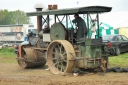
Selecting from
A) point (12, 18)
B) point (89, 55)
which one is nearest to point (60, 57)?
point (89, 55)

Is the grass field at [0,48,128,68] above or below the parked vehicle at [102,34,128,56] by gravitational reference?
below

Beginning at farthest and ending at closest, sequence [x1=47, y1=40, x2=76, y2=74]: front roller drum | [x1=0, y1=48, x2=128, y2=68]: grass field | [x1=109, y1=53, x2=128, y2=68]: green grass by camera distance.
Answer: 1. [x1=0, y1=48, x2=128, y2=68]: grass field
2. [x1=109, y1=53, x2=128, y2=68]: green grass
3. [x1=47, y1=40, x2=76, y2=74]: front roller drum

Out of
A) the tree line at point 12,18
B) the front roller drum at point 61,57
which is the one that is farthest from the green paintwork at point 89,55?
the tree line at point 12,18

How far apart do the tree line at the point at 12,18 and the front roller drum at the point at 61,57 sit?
191ft

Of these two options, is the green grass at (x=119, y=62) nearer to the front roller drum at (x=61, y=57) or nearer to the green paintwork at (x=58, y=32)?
the front roller drum at (x=61, y=57)

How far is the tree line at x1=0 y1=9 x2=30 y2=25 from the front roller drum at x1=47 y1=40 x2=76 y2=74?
58.4m

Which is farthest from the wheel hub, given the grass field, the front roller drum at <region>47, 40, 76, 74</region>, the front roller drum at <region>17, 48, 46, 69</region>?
the grass field

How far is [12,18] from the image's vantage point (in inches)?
2704

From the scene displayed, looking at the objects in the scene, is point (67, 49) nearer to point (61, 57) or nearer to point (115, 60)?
point (61, 57)

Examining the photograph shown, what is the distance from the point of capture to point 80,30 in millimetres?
7812

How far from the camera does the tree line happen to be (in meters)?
65.4

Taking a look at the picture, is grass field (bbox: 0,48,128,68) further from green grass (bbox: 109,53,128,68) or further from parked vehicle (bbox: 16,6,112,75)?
parked vehicle (bbox: 16,6,112,75)

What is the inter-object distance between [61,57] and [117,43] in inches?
271

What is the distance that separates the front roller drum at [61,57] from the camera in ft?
23.5
